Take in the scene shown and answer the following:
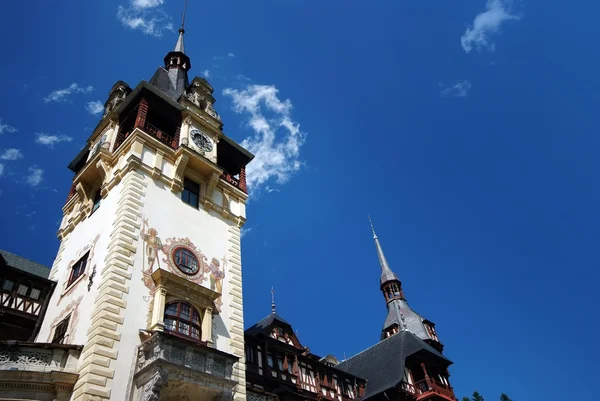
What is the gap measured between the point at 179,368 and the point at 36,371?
4.23 m

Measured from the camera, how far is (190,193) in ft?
78.9

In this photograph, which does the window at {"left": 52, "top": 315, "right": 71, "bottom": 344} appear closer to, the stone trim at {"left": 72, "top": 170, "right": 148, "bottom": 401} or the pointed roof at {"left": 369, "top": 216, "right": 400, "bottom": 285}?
the stone trim at {"left": 72, "top": 170, "right": 148, "bottom": 401}

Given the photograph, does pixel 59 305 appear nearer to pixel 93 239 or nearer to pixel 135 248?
pixel 93 239

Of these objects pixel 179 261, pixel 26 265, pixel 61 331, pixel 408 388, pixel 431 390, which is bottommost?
pixel 61 331

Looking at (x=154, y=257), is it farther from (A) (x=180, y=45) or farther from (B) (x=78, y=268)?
(A) (x=180, y=45)

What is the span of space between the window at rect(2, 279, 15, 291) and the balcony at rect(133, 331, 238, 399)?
27.9ft

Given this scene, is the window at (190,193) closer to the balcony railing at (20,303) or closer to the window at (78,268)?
the window at (78,268)

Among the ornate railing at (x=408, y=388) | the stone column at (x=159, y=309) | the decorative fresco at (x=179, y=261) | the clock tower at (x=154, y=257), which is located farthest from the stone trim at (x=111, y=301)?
the ornate railing at (x=408, y=388)

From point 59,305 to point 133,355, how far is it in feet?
20.1

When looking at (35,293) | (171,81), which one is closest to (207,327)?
(35,293)

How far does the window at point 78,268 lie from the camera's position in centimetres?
2031

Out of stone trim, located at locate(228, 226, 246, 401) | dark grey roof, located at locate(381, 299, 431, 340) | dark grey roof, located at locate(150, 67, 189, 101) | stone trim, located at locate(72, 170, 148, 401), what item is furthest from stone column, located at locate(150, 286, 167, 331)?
dark grey roof, located at locate(381, 299, 431, 340)

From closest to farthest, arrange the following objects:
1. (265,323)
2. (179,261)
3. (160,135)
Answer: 1. (179,261)
2. (160,135)
3. (265,323)

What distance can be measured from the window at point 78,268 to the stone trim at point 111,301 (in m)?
2.35
